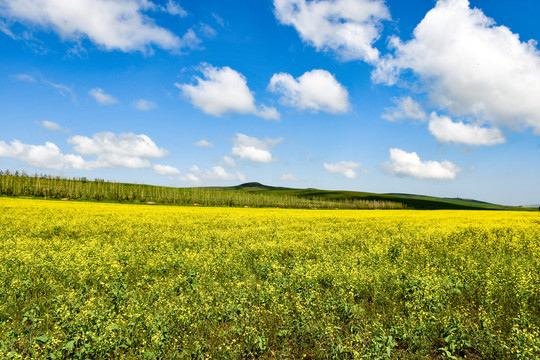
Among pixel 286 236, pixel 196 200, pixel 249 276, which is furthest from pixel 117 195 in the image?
pixel 249 276

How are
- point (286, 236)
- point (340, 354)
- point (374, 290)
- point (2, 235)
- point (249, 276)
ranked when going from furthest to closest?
point (286, 236) → point (2, 235) → point (249, 276) → point (374, 290) → point (340, 354)

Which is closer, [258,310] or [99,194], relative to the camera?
[258,310]

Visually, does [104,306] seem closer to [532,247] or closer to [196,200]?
[532,247]

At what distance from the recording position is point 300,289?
6809mm

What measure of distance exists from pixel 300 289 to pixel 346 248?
590 cm

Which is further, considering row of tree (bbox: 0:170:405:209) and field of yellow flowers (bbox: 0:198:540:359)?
row of tree (bbox: 0:170:405:209)

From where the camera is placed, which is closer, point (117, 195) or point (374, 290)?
point (374, 290)

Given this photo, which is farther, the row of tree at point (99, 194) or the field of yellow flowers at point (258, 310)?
the row of tree at point (99, 194)

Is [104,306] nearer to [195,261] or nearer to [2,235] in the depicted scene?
[195,261]

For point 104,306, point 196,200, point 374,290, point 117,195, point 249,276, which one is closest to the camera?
point 104,306

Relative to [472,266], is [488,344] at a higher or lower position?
lower

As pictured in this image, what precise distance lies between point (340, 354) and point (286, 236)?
10800 millimetres

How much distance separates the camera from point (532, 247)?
11.9 metres

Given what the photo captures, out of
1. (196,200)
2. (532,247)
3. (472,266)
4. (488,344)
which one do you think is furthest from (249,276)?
(196,200)
